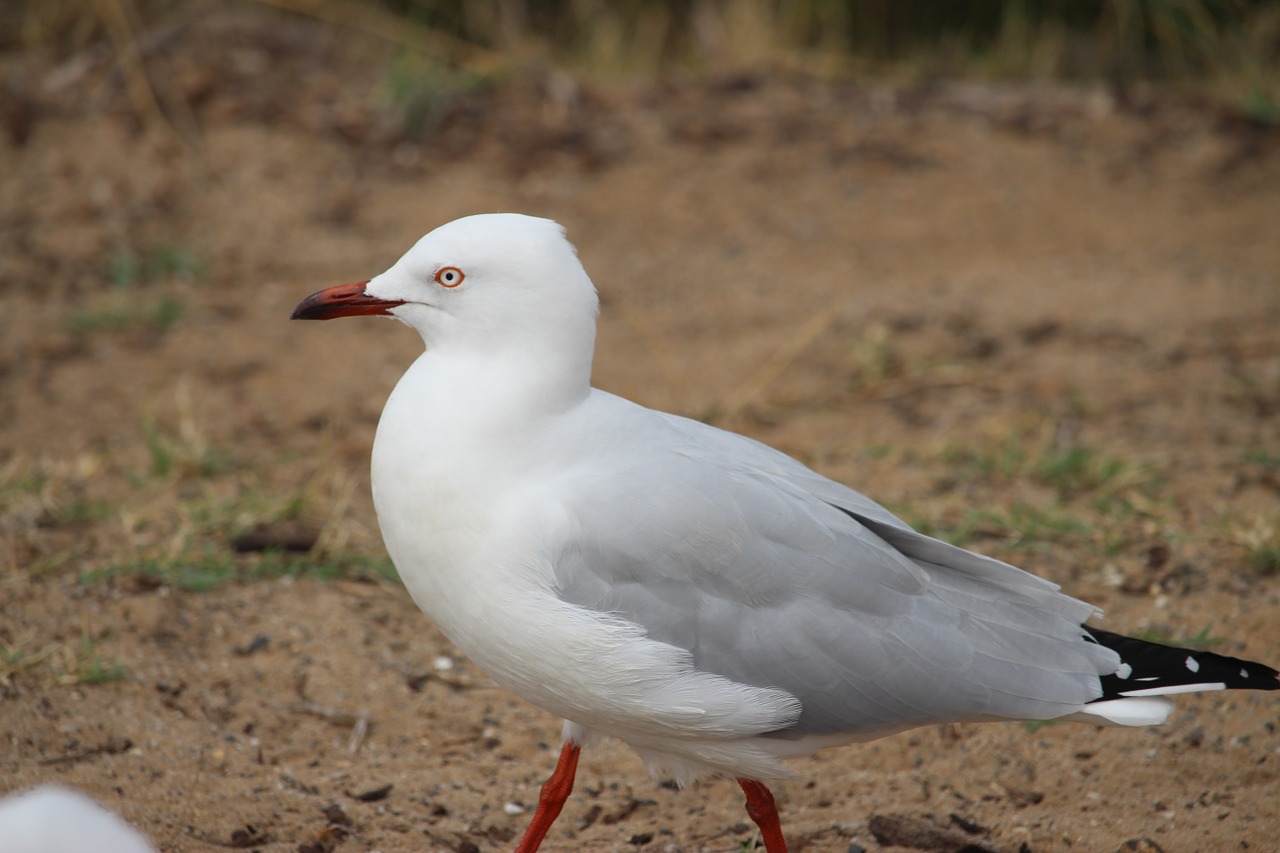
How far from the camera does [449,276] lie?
283 cm

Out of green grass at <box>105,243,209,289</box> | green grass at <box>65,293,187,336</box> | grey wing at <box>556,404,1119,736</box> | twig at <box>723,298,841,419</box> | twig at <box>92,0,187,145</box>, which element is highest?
twig at <box>92,0,187,145</box>

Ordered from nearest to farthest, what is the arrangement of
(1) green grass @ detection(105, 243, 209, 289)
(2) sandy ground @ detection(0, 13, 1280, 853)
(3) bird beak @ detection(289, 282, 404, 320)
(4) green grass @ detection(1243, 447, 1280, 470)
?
1. (3) bird beak @ detection(289, 282, 404, 320)
2. (2) sandy ground @ detection(0, 13, 1280, 853)
3. (4) green grass @ detection(1243, 447, 1280, 470)
4. (1) green grass @ detection(105, 243, 209, 289)

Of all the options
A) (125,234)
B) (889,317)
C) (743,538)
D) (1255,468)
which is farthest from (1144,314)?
(125,234)

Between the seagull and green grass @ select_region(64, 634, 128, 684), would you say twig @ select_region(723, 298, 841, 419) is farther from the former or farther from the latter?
green grass @ select_region(64, 634, 128, 684)

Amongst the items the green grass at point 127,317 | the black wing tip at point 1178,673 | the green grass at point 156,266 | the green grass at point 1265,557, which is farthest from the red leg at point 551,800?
the green grass at point 156,266

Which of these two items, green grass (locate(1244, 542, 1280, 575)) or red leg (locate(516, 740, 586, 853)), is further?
green grass (locate(1244, 542, 1280, 575))

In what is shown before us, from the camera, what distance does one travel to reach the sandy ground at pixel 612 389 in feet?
11.0

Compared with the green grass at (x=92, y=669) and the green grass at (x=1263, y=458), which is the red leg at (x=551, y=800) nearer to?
the green grass at (x=92, y=669)

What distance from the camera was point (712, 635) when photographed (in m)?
2.76

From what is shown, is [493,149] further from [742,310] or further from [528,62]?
[742,310]

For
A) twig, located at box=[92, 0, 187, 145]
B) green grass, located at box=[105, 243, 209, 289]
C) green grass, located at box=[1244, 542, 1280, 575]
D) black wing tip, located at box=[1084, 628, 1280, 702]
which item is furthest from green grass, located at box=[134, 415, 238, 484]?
green grass, located at box=[1244, 542, 1280, 575]

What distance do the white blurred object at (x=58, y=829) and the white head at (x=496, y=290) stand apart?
1163 mm

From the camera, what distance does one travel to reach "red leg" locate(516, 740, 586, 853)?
299cm

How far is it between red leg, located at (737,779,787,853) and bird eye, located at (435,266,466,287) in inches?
49.8
